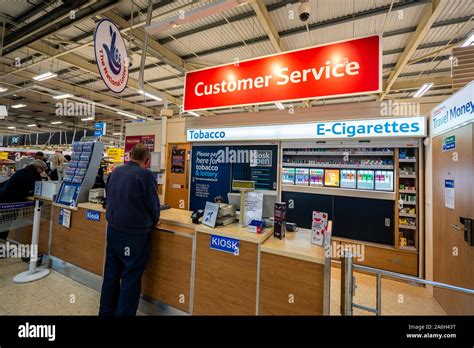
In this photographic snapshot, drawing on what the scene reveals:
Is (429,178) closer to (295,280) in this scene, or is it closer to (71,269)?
(295,280)

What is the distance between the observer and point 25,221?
3270mm

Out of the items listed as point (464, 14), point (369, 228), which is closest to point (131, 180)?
point (369, 228)

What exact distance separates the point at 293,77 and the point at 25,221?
182 inches

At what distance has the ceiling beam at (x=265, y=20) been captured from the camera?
13.1 ft

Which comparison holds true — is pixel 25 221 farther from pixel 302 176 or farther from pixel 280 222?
pixel 302 176

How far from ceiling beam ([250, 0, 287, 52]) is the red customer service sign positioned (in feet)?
5.15

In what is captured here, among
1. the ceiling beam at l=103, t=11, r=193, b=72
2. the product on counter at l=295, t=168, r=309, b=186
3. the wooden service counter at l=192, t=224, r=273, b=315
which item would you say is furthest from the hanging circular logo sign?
the product on counter at l=295, t=168, r=309, b=186

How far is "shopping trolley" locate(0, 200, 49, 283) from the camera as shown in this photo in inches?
118

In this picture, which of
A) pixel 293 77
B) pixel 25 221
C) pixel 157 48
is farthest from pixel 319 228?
pixel 157 48

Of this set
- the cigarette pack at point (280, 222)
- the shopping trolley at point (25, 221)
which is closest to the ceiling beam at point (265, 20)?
the cigarette pack at point (280, 222)

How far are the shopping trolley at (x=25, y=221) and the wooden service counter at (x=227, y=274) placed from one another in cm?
266

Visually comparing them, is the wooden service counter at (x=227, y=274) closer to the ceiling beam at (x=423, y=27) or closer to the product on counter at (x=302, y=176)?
the product on counter at (x=302, y=176)

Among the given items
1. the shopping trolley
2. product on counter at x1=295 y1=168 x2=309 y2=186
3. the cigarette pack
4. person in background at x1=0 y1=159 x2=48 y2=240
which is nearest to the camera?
the cigarette pack

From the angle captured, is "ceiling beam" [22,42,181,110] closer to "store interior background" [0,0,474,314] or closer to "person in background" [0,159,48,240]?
"store interior background" [0,0,474,314]
